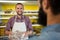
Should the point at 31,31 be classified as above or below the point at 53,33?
below

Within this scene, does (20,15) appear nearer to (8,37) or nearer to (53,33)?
(8,37)

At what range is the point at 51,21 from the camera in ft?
1.57

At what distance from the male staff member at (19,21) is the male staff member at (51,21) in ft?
4.98

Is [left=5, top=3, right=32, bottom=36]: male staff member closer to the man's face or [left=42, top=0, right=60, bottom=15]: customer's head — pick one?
the man's face

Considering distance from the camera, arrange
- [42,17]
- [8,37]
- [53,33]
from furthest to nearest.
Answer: [8,37], [42,17], [53,33]

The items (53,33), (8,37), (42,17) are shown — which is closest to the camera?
(53,33)

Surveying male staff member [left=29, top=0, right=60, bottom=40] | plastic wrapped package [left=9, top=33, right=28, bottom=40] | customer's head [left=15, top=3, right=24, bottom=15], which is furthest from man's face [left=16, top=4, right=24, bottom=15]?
male staff member [left=29, top=0, right=60, bottom=40]

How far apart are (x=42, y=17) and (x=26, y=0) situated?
5.20 feet

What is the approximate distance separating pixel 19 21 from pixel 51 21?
1583 millimetres

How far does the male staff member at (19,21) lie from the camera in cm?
201

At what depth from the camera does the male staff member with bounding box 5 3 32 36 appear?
2.01 m

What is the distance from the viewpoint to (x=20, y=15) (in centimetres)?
204

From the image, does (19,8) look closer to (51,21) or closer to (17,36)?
(17,36)

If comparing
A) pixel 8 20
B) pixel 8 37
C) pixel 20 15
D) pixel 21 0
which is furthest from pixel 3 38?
pixel 21 0
